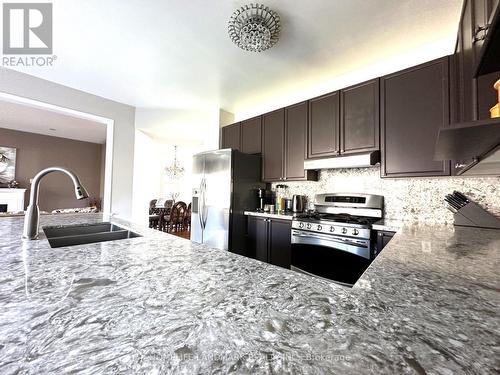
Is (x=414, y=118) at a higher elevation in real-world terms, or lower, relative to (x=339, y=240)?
higher

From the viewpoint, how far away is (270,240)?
2602mm

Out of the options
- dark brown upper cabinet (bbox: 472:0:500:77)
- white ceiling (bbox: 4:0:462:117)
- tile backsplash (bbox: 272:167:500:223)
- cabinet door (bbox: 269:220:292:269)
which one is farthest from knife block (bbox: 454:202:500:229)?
white ceiling (bbox: 4:0:462:117)

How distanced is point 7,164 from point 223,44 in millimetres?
6665

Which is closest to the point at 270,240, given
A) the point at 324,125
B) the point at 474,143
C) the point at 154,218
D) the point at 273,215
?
the point at 273,215

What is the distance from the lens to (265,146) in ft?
10.1

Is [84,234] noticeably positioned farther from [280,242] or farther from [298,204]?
[298,204]

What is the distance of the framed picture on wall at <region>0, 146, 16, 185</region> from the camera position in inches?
210

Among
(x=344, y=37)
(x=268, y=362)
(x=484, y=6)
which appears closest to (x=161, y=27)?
(x=344, y=37)

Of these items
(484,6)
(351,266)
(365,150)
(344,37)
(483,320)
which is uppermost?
(344,37)

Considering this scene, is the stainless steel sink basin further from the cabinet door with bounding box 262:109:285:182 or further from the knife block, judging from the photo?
the knife block

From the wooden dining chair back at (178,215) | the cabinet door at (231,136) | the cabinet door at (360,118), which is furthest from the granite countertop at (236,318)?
the wooden dining chair back at (178,215)

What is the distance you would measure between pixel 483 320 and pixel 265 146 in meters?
2.81

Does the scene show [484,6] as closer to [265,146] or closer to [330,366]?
[330,366]

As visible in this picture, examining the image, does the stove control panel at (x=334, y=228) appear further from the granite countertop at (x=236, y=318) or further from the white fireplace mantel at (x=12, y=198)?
the white fireplace mantel at (x=12, y=198)
